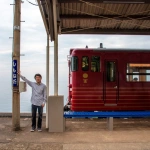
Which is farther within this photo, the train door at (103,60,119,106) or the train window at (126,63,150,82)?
the train window at (126,63,150,82)

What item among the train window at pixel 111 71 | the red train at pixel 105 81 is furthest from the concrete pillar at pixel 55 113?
the train window at pixel 111 71

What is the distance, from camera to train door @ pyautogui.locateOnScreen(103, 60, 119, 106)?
37.7 ft

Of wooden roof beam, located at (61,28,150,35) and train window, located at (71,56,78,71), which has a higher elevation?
wooden roof beam, located at (61,28,150,35)

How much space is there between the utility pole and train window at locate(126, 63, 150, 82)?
182 inches

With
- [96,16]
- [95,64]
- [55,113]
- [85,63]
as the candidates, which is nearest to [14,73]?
[55,113]

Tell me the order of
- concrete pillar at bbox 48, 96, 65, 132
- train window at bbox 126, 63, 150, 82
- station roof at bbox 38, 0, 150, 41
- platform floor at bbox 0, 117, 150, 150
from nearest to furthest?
platform floor at bbox 0, 117, 150, 150, concrete pillar at bbox 48, 96, 65, 132, station roof at bbox 38, 0, 150, 41, train window at bbox 126, 63, 150, 82

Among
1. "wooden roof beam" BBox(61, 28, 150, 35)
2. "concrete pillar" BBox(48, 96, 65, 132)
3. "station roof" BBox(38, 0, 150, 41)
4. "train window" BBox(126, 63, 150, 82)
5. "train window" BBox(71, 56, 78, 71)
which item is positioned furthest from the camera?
"wooden roof beam" BBox(61, 28, 150, 35)

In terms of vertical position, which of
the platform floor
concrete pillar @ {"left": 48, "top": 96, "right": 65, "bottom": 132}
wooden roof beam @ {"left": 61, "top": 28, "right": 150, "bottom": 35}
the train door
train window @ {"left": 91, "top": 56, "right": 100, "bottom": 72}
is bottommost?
the platform floor

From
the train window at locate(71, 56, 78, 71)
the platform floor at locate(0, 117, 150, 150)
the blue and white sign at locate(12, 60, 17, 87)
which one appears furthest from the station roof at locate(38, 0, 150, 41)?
the platform floor at locate(0, 117, 150, 150)

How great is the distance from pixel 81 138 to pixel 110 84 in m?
3.73

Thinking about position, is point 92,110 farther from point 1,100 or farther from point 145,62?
point 1,100

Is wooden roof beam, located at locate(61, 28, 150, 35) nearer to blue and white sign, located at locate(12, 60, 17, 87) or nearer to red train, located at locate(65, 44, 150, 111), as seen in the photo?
red train, located at locate(65, 44, 150, 111)

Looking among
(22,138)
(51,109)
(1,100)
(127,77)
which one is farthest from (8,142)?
(1,100)

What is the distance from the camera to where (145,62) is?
38.4 ft
